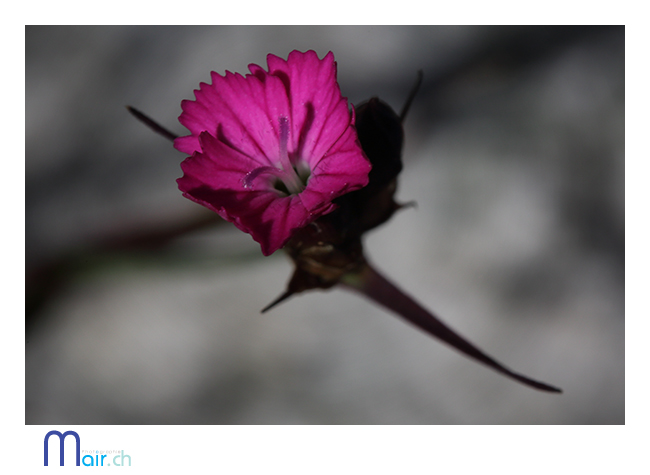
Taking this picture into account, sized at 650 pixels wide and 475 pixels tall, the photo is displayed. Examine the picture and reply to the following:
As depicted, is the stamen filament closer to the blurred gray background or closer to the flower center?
the flower center

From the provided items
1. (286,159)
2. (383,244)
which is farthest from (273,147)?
(383,244)

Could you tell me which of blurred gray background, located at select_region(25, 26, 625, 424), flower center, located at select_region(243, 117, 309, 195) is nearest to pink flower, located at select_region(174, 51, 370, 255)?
flower center, located at select_region(243, 117, 309, 195)

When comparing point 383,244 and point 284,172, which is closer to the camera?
point 284,172

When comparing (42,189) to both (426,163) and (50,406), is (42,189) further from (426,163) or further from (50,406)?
(426,163)

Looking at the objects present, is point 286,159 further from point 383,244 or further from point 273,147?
point 383,244

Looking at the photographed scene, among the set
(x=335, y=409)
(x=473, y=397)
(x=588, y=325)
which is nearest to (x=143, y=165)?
(x=335, y=409)
